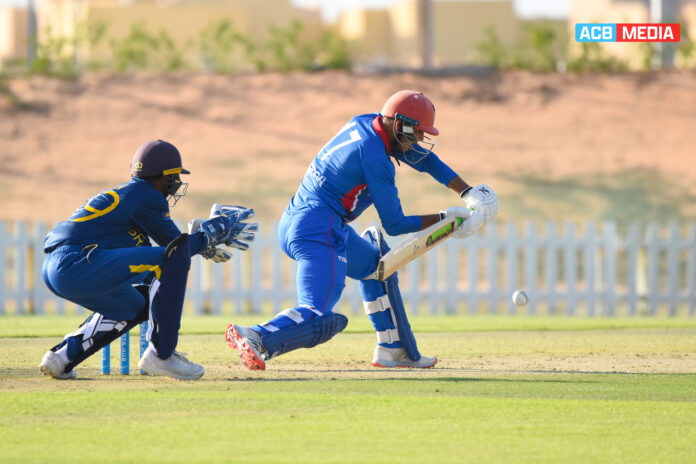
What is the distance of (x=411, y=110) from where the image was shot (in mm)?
8023

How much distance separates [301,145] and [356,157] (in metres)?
20.7

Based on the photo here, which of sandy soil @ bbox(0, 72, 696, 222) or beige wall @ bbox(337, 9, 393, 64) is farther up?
beige wall @ bbox(337, 9, 393, 64)

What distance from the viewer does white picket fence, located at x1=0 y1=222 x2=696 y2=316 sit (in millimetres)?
16969

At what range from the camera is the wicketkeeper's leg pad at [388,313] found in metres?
8.38

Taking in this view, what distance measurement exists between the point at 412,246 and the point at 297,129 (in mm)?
21262

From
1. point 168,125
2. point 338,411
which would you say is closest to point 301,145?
point 168,125

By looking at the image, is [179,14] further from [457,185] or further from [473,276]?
[457,185]

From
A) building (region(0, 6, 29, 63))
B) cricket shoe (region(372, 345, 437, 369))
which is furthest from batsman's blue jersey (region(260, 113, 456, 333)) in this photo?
building (region(0, 6, 29, 63))

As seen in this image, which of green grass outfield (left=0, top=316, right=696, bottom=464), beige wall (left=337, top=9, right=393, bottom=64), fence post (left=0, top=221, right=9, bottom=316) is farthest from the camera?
beige wall (left=337, top=9, right=393, bottom=64)

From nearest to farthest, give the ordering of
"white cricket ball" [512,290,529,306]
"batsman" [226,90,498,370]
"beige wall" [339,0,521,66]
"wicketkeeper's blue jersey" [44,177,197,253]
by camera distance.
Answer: "wicketkeeper's blue jersey" [44,177,197,253] → "batsman" [226,90,498,370] → "white cricket ball" [512,290,529,306] → "beige wall" [339,0,521,66]

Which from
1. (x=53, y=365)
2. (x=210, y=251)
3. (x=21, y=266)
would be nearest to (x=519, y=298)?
(x=210, y=251)

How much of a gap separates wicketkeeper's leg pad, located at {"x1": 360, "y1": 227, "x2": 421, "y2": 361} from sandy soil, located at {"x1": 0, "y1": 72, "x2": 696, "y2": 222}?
17019 millimetres

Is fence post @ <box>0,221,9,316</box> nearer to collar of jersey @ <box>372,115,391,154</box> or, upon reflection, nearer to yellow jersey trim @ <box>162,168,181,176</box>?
yellow jersey trim @ <box>162,168,181,176</box>

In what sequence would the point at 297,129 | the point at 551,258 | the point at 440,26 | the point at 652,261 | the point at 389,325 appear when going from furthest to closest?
the point at 440,26
the point at 297,129
the point at 652,261
the point at 551,258
the point at 389,325
